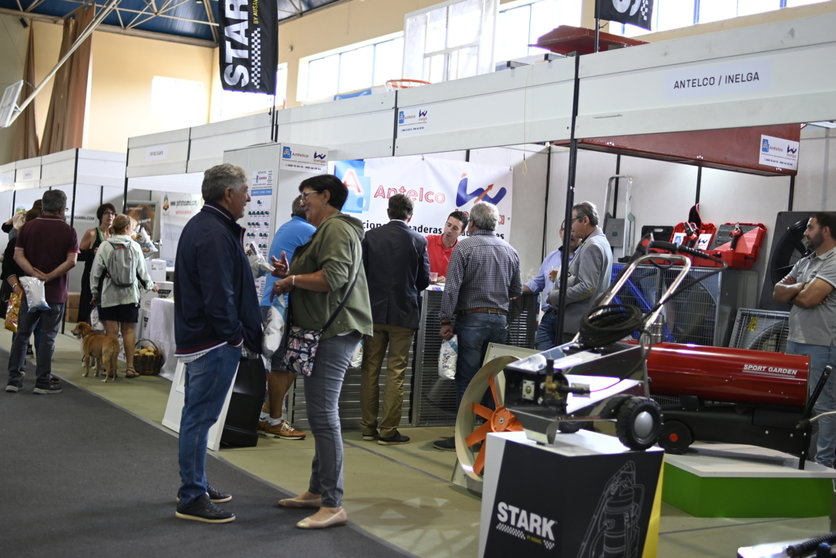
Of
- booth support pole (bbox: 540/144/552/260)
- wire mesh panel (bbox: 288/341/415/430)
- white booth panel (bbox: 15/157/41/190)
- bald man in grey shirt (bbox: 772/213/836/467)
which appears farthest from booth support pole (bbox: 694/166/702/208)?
white booth panel (bbox: 15/157/41/190)

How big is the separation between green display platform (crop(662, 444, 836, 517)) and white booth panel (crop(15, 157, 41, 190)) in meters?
10.4

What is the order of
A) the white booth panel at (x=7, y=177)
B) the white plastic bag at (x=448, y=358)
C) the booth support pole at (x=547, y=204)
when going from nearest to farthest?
the white plastic bag at (x=448, y=358), the booth support pole at (x=547, y=204), the white booth panel at (x=7, y=177)

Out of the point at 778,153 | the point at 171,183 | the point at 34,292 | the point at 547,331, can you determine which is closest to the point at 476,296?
the point at 547,331

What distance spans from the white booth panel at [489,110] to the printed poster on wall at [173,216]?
6.21 metres

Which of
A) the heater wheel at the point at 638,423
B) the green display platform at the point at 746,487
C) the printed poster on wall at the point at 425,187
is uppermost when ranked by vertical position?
the printed poster on wall at the point at 425,187

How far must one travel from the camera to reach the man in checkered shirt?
5.31 meters

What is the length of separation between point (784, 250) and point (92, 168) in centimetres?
781

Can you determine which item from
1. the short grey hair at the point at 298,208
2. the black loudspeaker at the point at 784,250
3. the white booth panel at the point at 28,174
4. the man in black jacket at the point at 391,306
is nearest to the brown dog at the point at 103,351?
the man in black jacket at the point at 391,306

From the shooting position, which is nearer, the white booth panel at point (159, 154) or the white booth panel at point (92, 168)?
the white booth panel at point (159, 154)

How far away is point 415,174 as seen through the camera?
767cm

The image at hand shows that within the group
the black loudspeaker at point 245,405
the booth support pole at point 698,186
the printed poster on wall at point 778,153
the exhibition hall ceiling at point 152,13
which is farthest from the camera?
the exhibition hall ceiling at point 152,13

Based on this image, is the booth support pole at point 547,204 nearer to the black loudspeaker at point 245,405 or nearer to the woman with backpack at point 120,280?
the woman with backpack at point 120,280

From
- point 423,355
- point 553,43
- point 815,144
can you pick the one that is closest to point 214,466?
point 423,355

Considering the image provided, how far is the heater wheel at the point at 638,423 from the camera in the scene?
2.89 metres
